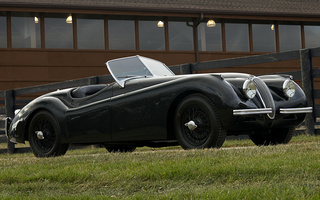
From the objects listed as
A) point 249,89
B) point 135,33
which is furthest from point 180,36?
point 249,89

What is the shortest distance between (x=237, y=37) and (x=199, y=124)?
577 inches

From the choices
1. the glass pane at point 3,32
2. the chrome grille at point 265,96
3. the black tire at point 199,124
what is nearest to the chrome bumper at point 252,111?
the chrome grille at point 265,96

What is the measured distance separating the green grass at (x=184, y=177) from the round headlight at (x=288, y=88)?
1.06 metres

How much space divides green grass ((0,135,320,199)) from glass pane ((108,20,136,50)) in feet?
44.1

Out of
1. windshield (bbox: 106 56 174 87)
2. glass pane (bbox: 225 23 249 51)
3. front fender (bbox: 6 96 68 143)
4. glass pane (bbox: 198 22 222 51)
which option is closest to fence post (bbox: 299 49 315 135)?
windshield (bbox: 106 56 174 87)

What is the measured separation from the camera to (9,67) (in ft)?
56.6

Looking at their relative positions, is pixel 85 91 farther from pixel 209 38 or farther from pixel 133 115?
pixel 209 38

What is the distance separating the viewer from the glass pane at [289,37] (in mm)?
20656

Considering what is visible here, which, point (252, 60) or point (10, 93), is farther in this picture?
point (10, 93)

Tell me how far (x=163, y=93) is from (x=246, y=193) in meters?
2.69

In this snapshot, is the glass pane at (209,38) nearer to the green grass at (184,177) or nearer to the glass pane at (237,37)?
the glass pane at (237,37)

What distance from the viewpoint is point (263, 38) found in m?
20.3

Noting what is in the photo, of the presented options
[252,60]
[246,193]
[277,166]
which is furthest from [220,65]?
[246,193]

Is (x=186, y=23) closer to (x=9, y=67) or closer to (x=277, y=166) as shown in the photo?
(x=9, y=67)
